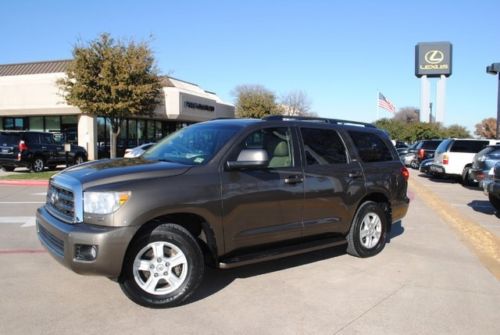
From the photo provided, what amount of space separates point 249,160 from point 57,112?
2637 centimetres

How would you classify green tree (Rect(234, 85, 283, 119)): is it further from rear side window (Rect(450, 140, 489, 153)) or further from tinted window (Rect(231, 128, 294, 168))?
tinted window (Rect(231, 128, 294, 168))

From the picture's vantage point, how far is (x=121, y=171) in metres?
4.45

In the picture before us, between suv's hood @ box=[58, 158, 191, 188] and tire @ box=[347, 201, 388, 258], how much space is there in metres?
2.71

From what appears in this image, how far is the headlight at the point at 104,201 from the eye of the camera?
4.15 m

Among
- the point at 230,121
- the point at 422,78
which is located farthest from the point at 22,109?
the point at 422,78

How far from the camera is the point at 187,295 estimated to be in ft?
14.7

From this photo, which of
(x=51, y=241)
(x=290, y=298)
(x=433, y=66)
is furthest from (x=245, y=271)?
(x=433, y=66)

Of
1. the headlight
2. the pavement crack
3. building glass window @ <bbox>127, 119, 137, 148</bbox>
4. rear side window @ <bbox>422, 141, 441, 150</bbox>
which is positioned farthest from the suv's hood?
building glass window @ <bbox>127, 119, 137, 148</bbox>

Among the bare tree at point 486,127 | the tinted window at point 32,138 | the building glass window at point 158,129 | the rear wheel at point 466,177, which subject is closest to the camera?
the rear wheel at point 466,177

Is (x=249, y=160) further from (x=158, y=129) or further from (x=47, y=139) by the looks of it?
(x=158, y=129)

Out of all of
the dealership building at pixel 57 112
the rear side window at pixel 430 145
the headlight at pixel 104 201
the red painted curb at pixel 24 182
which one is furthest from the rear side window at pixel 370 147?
the dealership building at pixel 57 112

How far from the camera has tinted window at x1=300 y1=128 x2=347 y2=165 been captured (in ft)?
18.6

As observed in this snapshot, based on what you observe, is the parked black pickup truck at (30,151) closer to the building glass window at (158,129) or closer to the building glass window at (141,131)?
the building glass window at (141,131)

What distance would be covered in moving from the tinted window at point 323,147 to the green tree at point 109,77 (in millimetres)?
15567
